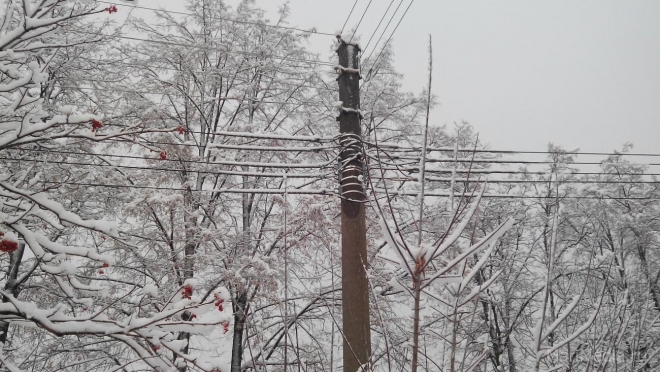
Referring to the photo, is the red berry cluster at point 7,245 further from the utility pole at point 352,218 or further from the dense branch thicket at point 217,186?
the dense branch thicket at point 217,186

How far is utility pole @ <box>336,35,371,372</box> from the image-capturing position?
4266 millimetres

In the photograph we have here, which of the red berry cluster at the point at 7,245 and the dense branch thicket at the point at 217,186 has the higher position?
the dense branch thicket at the point at 217,186

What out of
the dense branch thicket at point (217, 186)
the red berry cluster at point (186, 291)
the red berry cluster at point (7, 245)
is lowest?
the red berry cluster at point (186, 291)

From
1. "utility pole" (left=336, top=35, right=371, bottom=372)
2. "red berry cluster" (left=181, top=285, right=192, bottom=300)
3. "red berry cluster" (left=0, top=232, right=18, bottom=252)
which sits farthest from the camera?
"utility pole" (left=336, top=35, right=371, bottom=372)

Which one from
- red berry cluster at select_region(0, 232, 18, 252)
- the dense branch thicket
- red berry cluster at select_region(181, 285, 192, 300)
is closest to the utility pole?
the dense branch thicket

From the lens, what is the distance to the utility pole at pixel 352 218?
4.27 meters

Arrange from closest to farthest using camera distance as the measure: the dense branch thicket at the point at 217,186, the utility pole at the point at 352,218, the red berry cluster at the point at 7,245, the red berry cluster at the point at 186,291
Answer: the red berry cluster at the point at 7,245 < the red berry cluster at the point at 186,291 < the utility pole at the point at 352,218 < the dense branch thicket at the point at 217,186

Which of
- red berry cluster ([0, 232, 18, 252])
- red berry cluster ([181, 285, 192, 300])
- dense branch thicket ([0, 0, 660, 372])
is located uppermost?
dense branch thicket ([0, 0, 660, 372])

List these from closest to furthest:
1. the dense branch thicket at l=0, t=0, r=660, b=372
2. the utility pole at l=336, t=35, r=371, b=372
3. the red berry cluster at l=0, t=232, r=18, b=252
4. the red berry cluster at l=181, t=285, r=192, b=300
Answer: the red berry cluster at l=0, t=232, r=18, b=252, the red berry cluster at l=181, t=285, r=192, b=300, the utility pole at l=336, t=35, r=371, b=372, the dense branch thicket at l=0, t=0, r=660, b=372

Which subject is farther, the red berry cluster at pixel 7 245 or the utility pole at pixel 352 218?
the utility pole at pixel 352 218

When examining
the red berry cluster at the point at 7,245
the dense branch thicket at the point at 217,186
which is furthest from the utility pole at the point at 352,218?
the red berry cluster at the point at 7,245

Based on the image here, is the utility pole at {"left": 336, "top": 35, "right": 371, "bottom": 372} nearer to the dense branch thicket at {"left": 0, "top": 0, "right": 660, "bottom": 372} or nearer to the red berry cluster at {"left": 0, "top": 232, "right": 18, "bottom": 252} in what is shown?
the dense branch thicket at {"left": 0, "top": 0, "right": 660, "bottom": 372}

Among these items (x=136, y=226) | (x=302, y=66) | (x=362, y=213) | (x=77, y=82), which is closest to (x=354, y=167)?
(x=362, y=213)

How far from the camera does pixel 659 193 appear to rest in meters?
12.5
